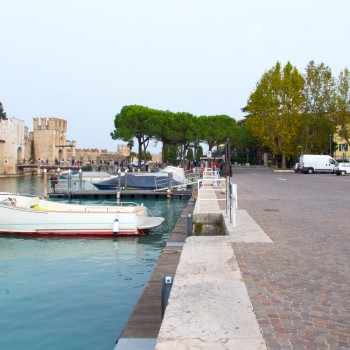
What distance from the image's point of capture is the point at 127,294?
9750 millimetres

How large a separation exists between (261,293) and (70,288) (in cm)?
625

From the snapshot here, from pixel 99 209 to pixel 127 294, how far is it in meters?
8.36

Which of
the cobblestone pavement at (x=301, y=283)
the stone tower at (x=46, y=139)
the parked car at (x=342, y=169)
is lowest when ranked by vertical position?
the cobblestone pavement at (x=301, y=283)

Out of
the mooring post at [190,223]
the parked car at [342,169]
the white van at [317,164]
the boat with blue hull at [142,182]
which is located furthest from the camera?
the white van at [317,164]

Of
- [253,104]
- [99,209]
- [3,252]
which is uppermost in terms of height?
[253,104]

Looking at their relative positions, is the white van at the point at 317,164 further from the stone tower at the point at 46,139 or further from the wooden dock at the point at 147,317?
the stone tower at the point at 46,139

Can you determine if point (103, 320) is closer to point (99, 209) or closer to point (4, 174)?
point (99, 209)

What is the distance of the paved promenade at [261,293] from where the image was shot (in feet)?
12.1

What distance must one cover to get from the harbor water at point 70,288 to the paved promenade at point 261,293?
229 centimetres

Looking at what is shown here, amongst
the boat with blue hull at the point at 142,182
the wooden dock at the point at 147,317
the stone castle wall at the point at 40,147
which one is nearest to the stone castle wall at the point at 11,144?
the stone castle wall at the point at 40,147

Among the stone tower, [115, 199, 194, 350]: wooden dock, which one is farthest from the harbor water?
the stone tower

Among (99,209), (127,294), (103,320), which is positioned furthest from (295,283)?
(99,209)

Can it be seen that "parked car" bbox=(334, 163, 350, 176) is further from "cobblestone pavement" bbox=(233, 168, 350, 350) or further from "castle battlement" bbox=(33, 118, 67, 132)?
"castle battlement" bbox=(33, 118, 67, 132)

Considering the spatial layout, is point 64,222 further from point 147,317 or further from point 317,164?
point 317,164
